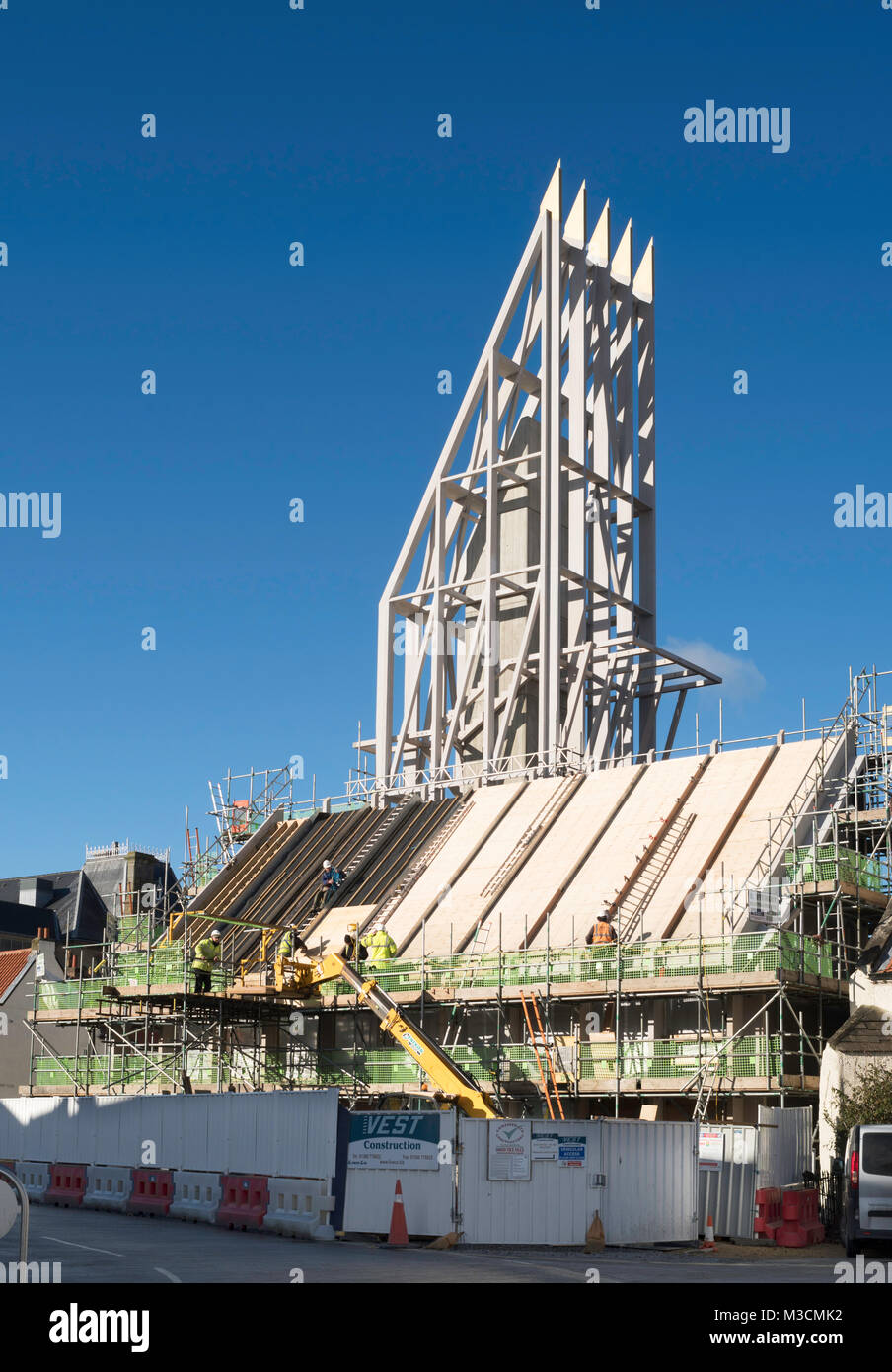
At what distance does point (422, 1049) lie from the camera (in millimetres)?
28016

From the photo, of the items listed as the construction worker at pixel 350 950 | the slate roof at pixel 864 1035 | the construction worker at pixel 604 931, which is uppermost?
the construction worker at pixel 604 931

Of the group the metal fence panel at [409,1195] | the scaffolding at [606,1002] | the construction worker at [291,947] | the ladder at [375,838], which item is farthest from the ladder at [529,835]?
the metal fence panel at [409,1195]

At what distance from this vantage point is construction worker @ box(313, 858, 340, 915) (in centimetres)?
4072

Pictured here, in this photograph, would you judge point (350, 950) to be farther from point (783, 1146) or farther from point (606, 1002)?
point (783, 1146)

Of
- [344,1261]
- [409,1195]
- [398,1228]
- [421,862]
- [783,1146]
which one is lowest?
[398,1228]

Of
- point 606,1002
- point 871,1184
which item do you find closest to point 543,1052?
point 606,1002

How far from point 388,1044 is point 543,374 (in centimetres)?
2611

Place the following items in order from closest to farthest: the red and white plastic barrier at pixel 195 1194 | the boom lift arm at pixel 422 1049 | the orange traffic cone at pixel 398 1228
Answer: the orange traffic cone at pixel 398 1228 < the red and white plastic barrier at pixel 195 1194 < the boom lift arm at pixel 422 1049

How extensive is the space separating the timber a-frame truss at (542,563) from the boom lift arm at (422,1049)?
16559 millimetres

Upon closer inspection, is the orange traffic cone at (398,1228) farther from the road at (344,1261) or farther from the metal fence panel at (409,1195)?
the road at (344,1261)

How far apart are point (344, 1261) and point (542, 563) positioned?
32979mm

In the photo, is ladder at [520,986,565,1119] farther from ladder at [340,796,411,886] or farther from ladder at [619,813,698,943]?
ladder at [340,796,411,886]

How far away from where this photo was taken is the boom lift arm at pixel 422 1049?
26969mm

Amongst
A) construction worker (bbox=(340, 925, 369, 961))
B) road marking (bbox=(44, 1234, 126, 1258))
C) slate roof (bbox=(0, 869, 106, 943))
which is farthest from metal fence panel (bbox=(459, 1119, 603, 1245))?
slate roof (bbox=(0, 869, 106, 943))
